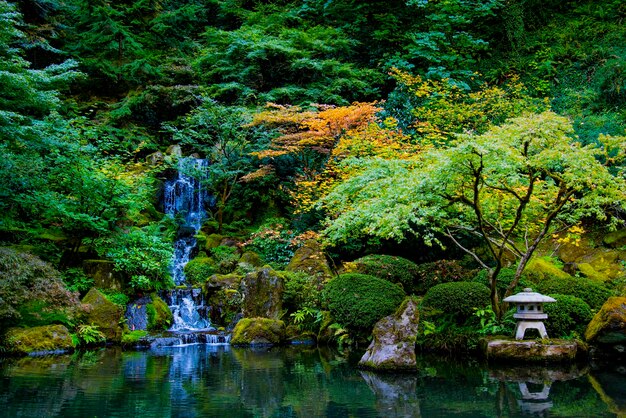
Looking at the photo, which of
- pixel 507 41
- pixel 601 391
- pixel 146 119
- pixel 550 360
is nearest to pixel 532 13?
pixel 507 41

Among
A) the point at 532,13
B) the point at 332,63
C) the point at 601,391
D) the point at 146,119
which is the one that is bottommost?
the point at 601,391

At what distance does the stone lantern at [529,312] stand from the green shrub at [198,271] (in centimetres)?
979

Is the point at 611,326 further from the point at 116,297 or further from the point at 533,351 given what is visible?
the point at 116,297

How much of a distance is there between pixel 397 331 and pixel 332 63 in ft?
53.3

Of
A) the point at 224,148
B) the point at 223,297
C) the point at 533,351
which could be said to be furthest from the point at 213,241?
the point at 533,351

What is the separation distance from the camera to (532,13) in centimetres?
2494

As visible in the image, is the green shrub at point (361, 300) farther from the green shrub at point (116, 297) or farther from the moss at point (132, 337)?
the green shrub at point (116, 297)

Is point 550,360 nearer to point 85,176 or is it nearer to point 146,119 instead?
point 85,176

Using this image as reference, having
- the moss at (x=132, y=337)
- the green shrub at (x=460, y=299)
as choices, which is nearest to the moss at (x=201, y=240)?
the moss at (x=132, y=337)

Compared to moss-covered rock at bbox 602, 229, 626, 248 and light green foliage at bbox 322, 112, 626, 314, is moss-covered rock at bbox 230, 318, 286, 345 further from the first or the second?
moss-covered rock at bbox 602, 229, 626, 248

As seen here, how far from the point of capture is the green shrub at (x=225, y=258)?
16.6 meters

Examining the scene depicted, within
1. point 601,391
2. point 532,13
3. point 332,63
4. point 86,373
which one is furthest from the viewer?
point 532,13

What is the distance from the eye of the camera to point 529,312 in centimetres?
999

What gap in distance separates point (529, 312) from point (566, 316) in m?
1.09
